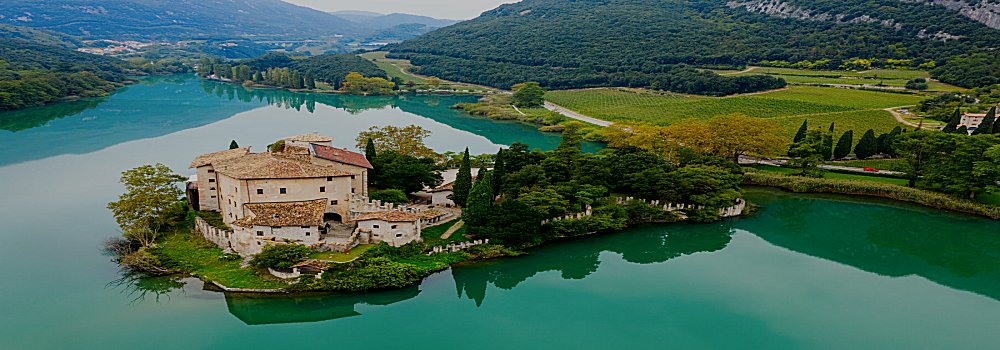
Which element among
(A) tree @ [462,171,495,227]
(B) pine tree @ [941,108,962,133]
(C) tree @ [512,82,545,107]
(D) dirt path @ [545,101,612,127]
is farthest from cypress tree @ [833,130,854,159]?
(C) tree @ [512,82,545,107]

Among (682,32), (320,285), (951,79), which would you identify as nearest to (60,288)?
(320,285)

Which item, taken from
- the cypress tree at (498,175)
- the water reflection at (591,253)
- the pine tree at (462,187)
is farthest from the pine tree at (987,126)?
the pine tree at (462,187)

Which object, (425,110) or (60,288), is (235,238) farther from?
(425,110)

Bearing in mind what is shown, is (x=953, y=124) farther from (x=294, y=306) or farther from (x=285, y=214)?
(x=294, y=306)

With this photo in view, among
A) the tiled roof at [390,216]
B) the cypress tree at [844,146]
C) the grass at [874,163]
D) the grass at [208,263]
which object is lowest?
the grass at [208,263]

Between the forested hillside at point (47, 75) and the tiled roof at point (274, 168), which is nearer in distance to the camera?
the tiled roof at point (274, 168)

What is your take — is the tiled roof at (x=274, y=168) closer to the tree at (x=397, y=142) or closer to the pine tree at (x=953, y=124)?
the tree at (x=397, y=142)

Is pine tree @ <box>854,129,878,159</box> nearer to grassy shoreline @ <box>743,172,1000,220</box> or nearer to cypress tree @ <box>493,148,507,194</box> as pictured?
grassy shoreline @ <box>743,172,1000,220</box>
